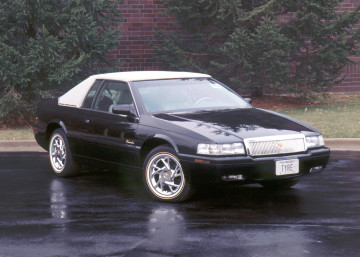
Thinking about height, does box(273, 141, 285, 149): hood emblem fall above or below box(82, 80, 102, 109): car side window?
below

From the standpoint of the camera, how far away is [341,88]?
76.5 ft

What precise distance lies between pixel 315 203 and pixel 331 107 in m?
11.7

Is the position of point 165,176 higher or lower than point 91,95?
lower

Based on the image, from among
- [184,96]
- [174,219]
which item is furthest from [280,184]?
[174,219]

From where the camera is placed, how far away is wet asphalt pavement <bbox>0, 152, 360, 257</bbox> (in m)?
6.55

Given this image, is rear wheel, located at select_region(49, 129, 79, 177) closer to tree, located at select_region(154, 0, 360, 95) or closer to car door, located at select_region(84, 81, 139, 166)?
car door, located at select_region(84, 81, 139, 166)

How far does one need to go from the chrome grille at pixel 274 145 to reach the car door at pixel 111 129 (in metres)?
1.48

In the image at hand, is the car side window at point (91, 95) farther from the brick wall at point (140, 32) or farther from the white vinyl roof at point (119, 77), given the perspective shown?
the brick wall at point (140, 32)

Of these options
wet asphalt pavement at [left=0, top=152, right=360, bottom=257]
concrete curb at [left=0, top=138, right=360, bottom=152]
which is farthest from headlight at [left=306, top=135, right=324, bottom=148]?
concrete curb at [left=0, top=138, right=360, bottom=152]

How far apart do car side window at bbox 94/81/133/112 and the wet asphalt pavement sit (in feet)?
3.44

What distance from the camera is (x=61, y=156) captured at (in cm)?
1077

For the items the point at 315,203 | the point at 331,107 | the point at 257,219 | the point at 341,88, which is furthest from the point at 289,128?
the point at 341,88

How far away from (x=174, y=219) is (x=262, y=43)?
39.3ft

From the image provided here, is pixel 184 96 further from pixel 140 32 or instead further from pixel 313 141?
pixel 140 32
